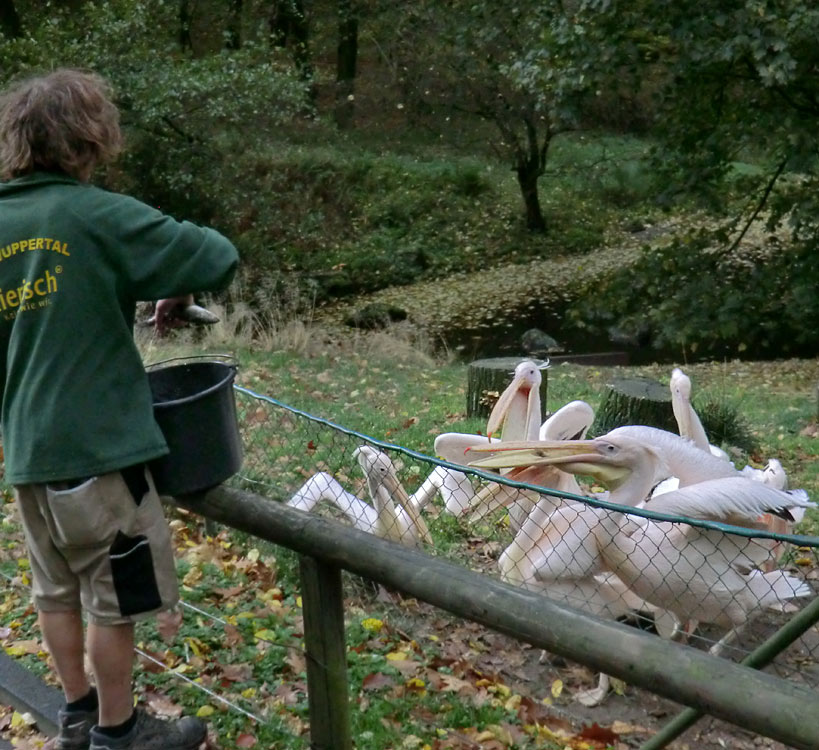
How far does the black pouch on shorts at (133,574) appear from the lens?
2.75 metres

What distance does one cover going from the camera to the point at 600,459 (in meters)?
4.18

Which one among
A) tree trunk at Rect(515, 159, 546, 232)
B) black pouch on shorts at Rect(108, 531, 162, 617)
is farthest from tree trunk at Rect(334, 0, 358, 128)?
black pouch on shorts at Rect(108, 531, 162, 617)

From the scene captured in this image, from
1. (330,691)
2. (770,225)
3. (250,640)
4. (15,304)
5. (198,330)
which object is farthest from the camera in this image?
(770,225)

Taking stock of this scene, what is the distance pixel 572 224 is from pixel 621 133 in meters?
3.20

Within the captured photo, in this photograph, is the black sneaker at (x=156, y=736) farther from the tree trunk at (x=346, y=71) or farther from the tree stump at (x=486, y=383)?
the tree trunk at (x=346, y=71)

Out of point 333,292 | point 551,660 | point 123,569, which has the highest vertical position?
point 123,569

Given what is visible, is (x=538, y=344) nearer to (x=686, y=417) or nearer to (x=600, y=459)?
(x=686, y=417)

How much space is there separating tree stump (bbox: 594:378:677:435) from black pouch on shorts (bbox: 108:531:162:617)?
4836 mm

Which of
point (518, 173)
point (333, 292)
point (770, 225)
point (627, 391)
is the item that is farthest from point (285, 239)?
point (627, 391)

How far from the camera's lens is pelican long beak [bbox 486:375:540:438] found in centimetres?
535

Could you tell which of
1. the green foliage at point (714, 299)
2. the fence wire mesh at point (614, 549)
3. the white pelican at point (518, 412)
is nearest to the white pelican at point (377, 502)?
the fence wire mesh at point (614, 549)

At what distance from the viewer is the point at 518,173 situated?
78.1 feet

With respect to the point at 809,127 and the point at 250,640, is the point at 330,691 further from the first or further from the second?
the point at 809,127

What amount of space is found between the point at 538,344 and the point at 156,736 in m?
13.8
